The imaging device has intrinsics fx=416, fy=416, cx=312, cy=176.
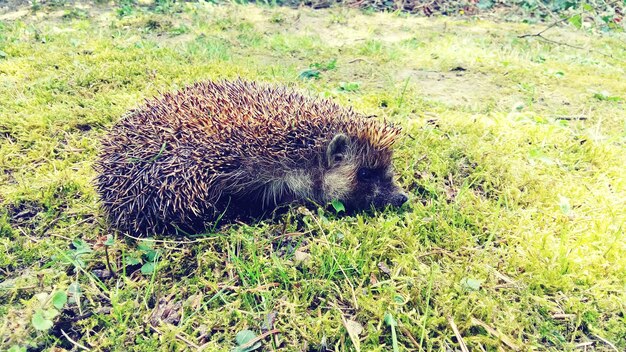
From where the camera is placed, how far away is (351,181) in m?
3.62

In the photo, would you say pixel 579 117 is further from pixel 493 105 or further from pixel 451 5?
pixel 451 5

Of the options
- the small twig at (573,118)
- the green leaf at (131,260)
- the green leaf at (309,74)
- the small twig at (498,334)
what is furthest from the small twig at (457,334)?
the green leaf at (309,74)

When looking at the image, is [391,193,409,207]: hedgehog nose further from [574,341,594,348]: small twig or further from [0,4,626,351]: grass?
[574,341,594,348]: small twig

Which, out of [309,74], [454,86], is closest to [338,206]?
[309,74]

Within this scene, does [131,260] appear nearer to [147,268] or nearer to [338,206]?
[147,268]

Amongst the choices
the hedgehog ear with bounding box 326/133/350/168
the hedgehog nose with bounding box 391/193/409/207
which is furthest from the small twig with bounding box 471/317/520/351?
the hedgehog ear with bounding box 326/133/350/168

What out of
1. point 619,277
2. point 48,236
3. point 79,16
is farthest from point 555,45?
point 79,16

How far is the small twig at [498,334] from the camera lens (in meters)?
2.41

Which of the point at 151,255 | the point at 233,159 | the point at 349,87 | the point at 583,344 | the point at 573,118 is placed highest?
the point at 233,159

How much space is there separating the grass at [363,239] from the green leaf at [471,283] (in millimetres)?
35

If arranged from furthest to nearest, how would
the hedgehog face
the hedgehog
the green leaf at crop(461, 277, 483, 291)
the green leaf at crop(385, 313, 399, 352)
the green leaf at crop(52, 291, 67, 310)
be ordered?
1. the hedgehog face
2. the hedgehog
3. the green leaf at crop(461, 277, 483, 291)
4. the green leaf at crop(52, 291, 67, 310)
5. the green leaf at crop(385, 313, 399, 352)

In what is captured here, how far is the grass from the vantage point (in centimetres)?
255

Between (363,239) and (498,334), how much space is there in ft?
3.55

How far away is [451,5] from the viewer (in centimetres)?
1126
